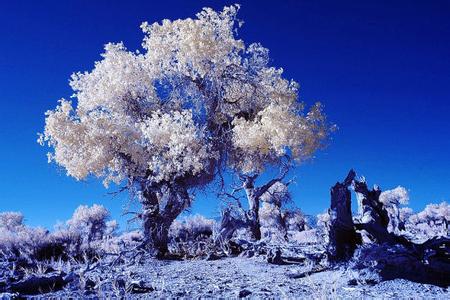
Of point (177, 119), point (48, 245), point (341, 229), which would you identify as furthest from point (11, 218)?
point (341, 229)

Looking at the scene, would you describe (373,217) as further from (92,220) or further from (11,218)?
(11,218)

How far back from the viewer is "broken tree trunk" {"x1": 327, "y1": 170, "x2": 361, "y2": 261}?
9188mm

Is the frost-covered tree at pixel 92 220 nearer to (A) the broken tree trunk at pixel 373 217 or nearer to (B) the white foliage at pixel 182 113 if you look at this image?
(B) the white foliage at pixel 182 113

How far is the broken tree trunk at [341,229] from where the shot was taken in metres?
9.19

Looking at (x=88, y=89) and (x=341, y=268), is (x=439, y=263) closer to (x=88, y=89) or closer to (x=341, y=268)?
(x=341, y=268)

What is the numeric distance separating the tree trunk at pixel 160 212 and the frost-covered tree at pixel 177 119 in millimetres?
37

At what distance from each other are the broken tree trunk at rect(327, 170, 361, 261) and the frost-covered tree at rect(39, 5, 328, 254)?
335 centimetres

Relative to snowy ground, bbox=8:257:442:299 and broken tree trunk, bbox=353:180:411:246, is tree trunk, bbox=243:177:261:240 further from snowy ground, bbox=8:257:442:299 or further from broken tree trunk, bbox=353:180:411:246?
snowy ground, bbox=8:257:442:299

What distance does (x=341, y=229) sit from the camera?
9508 mm

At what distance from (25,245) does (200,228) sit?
12.0 m

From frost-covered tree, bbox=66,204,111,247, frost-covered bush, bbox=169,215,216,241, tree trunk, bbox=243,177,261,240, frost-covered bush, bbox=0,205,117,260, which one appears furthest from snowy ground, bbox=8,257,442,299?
frost-covered tree, bbox=66,204,111,247

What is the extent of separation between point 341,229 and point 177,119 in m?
6.35

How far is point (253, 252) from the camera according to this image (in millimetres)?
13031

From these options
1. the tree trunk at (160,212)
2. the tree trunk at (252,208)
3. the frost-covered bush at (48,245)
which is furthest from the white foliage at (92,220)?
the tree trunk at (160,212)
